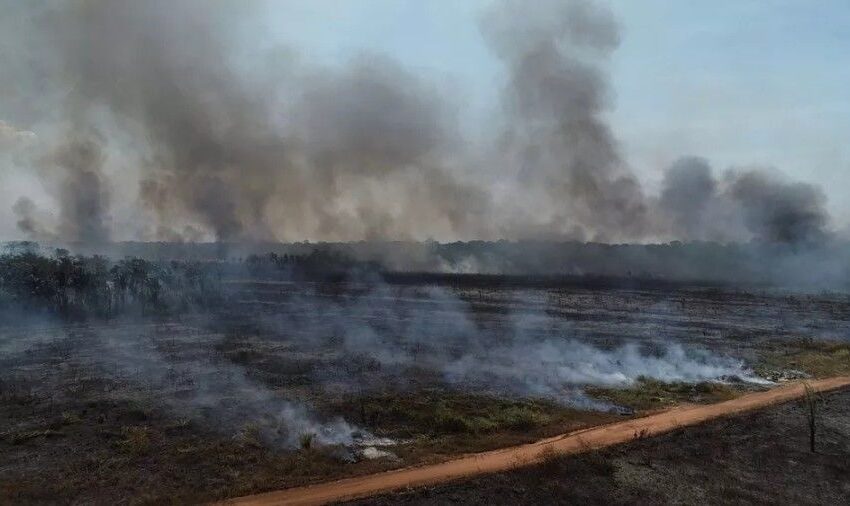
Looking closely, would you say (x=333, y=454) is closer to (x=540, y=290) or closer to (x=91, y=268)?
(x=91, y=268)

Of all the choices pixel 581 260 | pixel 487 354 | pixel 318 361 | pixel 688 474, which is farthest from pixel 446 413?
pixel 581 260

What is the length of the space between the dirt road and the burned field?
0.94 meters

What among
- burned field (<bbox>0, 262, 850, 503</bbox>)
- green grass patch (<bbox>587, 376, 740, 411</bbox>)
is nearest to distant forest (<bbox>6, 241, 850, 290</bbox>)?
burned field (<bbox>0, 262, 850, 503</bbox>)

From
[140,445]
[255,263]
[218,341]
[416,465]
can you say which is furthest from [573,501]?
[255,263]

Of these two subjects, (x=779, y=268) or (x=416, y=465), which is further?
(x=779, y=268)

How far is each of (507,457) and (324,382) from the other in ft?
52.5

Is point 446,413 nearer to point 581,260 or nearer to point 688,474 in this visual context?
point 688,474

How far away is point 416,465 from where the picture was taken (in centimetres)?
2280

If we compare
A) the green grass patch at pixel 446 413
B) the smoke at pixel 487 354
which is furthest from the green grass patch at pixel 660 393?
the green grass patch at pixel 446 413

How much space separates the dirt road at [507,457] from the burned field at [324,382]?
0.94m

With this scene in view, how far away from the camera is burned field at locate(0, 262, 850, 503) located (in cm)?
2242

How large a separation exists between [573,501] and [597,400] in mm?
14967

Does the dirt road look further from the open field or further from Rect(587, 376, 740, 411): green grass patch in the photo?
Rect(587, 376, 740, 411): green grass patch

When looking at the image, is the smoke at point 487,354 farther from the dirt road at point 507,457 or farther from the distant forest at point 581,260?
the distant forest at point 581,260
